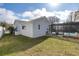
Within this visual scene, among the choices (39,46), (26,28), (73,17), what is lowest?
(39,46)

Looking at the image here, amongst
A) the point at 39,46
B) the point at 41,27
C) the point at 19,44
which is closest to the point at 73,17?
the point at 41,27

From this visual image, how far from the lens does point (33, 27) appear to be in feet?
9.59

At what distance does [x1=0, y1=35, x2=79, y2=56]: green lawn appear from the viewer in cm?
288

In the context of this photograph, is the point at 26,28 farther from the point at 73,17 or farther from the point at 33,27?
the point at 73,17

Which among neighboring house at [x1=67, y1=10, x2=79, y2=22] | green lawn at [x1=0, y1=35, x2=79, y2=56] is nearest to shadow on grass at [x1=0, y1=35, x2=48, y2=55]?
green lawn at [x1=0, y1=35, x2=79, y2=56]

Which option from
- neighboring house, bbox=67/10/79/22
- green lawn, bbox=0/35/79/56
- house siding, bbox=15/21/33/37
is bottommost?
green lawn, bbox=0/35/79/56

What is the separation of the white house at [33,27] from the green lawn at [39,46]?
5cm

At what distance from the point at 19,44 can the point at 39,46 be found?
0.22 m

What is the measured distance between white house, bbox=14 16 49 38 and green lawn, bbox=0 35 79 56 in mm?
55

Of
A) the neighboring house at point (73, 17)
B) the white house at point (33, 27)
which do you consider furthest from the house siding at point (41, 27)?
the neighboring house at point (73, 17)

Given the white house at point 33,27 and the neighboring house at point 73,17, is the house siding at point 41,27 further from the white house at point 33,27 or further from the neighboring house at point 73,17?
the neighboring house at point 73,17

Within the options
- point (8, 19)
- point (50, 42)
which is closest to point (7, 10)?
point (8, 19)

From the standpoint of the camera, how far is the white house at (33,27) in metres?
2.91

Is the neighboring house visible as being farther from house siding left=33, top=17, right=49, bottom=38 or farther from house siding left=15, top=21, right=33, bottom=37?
house siding left=15, top=21, right=33, bottom=37
